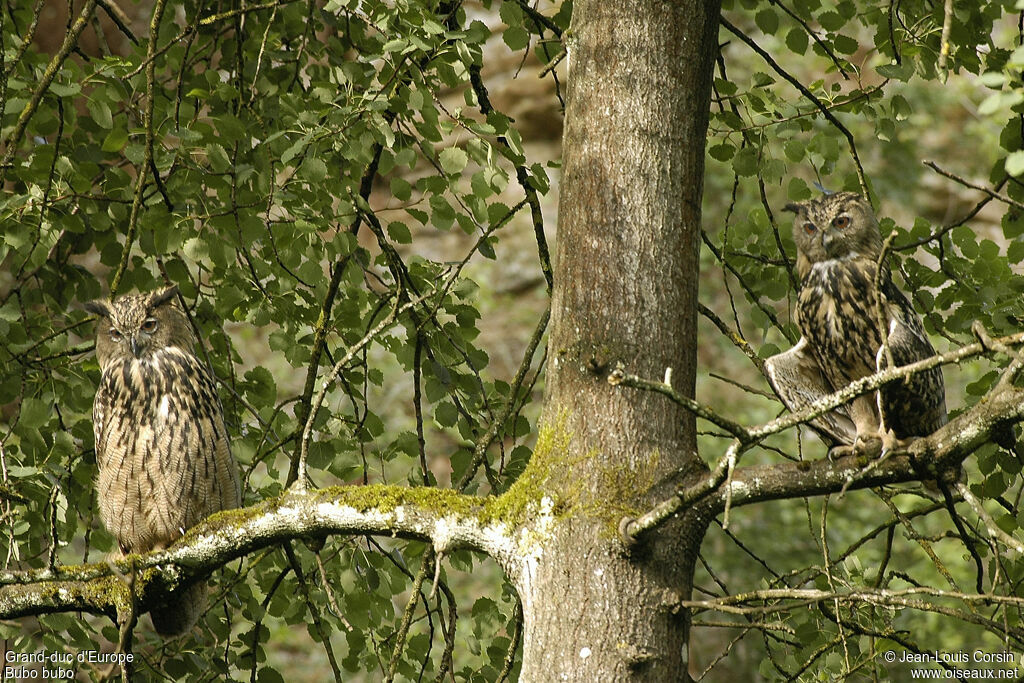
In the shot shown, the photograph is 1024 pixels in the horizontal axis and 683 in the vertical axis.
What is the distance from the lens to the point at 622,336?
1.89m

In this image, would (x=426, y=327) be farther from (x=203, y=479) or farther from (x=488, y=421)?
(x=203, y=479)

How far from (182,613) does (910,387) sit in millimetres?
2242

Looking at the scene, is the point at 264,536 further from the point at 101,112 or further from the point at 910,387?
the point at 910,387

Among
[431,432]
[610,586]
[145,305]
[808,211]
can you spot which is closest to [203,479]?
[145,305]

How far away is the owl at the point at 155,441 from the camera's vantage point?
3.10 meters

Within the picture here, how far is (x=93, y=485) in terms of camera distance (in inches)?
117

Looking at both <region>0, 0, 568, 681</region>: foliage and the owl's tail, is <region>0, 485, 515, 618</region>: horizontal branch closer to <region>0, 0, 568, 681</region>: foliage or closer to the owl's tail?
<region>0, 0, 568, 681</region>: foliage

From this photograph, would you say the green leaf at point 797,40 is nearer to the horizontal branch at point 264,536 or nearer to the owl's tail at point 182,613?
the horizontal branch at point 264,536

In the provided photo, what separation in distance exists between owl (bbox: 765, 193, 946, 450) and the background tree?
0.10 metres

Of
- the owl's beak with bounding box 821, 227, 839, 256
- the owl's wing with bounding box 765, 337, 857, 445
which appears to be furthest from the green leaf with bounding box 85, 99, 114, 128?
the owl's beak with bounding box 821, 227, 839, 256

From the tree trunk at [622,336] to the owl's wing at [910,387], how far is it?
99 cm

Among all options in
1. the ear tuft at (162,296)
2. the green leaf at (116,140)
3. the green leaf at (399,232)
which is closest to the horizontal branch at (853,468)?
Answer: the green leaf at (399,232)

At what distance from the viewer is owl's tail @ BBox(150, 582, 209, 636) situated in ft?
9.91

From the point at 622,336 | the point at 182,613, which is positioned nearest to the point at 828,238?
the point at 622,336
